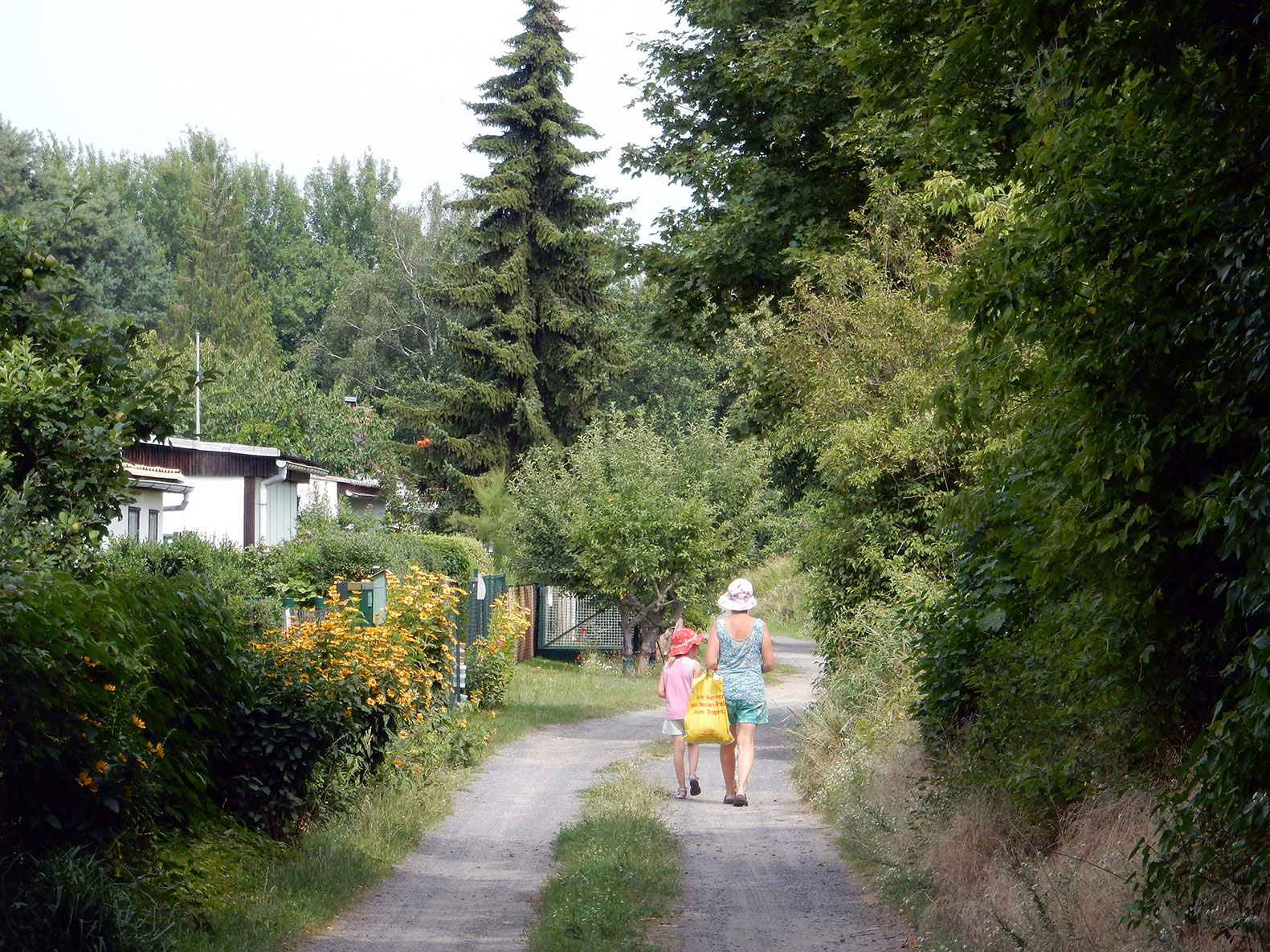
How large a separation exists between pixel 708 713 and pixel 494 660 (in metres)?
8.06

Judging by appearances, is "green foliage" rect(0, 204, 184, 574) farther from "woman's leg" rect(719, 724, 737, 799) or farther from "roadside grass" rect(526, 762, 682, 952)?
"woman's leg" rect(719, 724, 737, 799)

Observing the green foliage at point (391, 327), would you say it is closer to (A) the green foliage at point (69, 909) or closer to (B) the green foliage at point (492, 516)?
(B) the green foliage at point (492, 516)

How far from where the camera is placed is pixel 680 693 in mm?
12703

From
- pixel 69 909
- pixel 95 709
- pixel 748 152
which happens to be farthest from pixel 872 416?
pixel 69 909

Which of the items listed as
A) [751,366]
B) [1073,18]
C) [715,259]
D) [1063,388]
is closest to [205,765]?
[1063,388]

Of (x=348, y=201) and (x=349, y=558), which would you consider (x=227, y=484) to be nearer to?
(x=349, y=558)

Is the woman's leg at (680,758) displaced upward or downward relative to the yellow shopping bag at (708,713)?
downward

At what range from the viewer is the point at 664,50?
1856 cm

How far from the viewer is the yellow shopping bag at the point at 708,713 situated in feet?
38.0

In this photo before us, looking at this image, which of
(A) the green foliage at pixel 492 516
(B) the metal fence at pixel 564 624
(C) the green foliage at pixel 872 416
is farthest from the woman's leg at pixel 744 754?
(A) the green foliage at pixel 492 516

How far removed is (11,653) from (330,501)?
27.6 m

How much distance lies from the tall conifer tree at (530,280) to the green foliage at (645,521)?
9.01 m

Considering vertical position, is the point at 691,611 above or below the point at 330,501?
below

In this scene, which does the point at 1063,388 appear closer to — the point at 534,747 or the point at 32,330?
the point at 32,330
